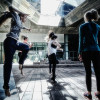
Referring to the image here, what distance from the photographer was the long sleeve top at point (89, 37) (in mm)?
2465

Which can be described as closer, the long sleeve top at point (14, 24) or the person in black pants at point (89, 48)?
the person in black pants at point (89, 48)

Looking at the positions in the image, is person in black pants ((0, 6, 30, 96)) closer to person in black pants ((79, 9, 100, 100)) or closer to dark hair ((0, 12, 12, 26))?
dark hair ((0, 12, 12, 26))

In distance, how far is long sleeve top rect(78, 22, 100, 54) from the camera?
2.46 m

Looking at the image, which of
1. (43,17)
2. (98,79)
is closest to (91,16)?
(98,79)

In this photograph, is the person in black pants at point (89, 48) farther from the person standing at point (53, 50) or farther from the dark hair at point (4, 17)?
the person standing at point (53, 50)

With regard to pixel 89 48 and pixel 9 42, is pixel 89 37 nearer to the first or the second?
pixel 89 48

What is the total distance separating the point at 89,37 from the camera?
2.51 metres

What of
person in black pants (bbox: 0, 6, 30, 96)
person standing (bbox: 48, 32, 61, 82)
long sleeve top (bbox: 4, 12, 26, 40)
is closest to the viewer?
person in black pants (bbox: 0, 6, 30, 96)

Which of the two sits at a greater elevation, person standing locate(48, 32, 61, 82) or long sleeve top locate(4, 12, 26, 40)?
long sleeve top locate(4, 12, 26, 40)

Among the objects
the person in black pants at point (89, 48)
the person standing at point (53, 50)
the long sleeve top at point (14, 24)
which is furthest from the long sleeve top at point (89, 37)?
the person standing at point (53, 50)

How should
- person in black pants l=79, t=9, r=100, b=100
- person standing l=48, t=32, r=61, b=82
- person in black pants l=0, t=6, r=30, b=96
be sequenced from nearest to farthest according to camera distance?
person in black pants l=79, t=9, r=100, b=100, person in black pants l=0, t=6, r=30, b=96, person standing l=48, t=32, r=61, b=82

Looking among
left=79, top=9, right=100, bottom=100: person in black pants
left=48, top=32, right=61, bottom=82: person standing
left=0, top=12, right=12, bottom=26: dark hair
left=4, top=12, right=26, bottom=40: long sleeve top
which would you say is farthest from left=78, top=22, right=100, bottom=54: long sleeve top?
left=48, top=32, right=61, bottom=82: person standing

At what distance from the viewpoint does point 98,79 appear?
245cm

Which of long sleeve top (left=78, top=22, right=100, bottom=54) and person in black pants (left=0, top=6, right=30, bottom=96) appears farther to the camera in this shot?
person in black pants (left=0, top=6, right=30, bottom=96)
